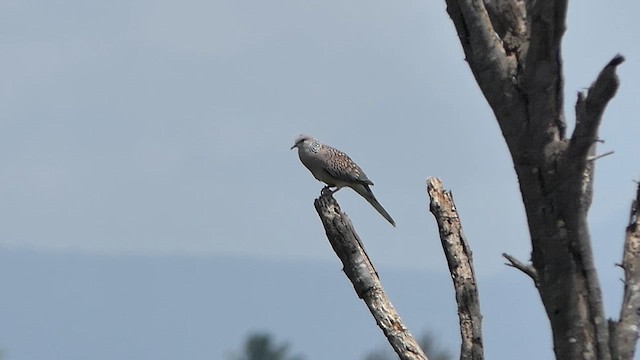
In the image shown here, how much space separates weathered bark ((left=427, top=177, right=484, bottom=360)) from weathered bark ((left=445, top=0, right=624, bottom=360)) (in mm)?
1478

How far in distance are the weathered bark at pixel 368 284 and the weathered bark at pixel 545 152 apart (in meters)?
1.78

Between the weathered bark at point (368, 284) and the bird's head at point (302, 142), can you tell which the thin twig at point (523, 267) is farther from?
the bird's head at point (302, 142)

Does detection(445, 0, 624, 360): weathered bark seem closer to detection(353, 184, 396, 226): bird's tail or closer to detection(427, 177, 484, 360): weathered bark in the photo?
detection(427, 177, 484, 360): weathered bark

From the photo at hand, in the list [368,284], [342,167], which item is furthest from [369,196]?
[368,284]

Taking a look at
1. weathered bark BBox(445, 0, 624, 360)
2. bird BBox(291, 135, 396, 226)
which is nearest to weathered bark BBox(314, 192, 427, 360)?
weathered bark BBox(445, 0, 624, 360)

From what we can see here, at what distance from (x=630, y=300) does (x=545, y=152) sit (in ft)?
3.76

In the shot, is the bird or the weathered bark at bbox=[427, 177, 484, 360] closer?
the weathered bark at bbox=[427, 177, 484, 360]

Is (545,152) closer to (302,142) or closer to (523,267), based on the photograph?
(523,267)

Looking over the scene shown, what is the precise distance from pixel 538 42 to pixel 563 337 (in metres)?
1.32

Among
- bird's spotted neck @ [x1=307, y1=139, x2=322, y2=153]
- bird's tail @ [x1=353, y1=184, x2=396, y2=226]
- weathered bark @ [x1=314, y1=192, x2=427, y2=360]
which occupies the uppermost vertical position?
bird's spotted neck @ [x1=307, y1=139, x2=322, y2=153]

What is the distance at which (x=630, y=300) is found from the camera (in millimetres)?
6477

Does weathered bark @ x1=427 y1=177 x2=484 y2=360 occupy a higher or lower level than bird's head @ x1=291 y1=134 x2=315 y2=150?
lower

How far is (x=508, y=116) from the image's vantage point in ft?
19.1

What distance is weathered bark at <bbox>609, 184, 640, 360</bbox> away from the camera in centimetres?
611
